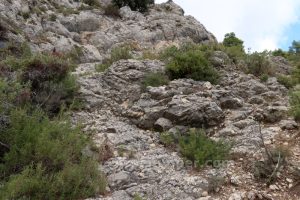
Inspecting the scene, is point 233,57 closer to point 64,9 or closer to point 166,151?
point 166,151

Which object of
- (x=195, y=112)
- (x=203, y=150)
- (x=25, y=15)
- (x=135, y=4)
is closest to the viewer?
(x=203, y=150)

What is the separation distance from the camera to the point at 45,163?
23.0 feet

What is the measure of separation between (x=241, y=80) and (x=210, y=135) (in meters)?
3.62

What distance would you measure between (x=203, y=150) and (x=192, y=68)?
4.37 metres

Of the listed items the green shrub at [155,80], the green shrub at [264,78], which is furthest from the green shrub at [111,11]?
the green shrub at [264,78]

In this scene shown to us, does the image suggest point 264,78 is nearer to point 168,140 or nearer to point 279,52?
point 168,140

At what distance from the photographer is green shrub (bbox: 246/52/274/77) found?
13.4 metres

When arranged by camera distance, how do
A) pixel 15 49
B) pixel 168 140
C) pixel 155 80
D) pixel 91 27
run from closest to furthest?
pixel 168 140 → pixel 155 80 → pixel 15 49 → pixel 91 27

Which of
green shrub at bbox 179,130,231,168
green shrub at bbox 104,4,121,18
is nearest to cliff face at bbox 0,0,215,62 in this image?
green shrub at bbox 104,4,121,18

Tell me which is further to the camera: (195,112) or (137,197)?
(195,112)

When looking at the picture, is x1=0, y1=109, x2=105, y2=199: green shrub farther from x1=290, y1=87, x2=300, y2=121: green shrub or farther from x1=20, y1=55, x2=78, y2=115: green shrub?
x1=290, y1=87, x2=300, y2=121: green shrub

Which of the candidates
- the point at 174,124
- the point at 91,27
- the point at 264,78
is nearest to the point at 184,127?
the point at 174,124

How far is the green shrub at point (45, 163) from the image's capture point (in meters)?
6.30

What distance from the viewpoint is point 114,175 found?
7.44 metres
